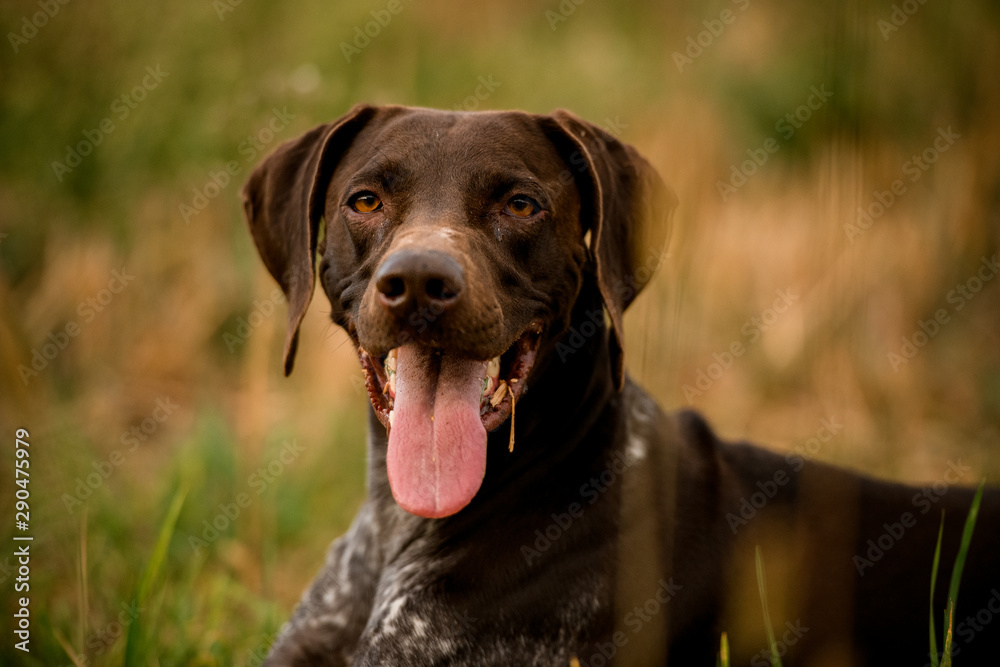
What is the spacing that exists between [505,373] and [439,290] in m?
0.54

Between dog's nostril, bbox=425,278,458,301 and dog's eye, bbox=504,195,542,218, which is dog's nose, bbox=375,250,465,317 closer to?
dog's nostril, bbox=425,278,458,301

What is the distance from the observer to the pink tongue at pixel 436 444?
2.83 meters

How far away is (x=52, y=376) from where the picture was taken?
20.6 ft

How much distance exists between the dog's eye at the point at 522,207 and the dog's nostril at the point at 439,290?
1.92 ft

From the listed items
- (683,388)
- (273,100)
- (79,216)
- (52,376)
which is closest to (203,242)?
(79,216)

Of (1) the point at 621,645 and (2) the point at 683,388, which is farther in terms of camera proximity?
(2) the point at 683,388

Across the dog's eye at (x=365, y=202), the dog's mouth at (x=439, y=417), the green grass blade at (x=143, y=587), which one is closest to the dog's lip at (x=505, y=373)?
the dog's mouth at (x=439, y=417)

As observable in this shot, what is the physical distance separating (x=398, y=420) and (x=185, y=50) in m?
5.11

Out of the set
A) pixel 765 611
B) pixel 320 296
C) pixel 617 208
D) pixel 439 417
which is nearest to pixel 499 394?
pixel 439 417

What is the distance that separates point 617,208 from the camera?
325 cm

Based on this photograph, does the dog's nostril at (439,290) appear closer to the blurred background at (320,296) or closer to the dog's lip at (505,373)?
the dog's lip at (505,373)

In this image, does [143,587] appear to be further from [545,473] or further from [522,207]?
[522,207]

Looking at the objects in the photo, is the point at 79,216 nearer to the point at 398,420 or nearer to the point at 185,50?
the point at 185,50

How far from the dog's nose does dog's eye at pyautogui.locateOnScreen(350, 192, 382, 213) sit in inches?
22.5
